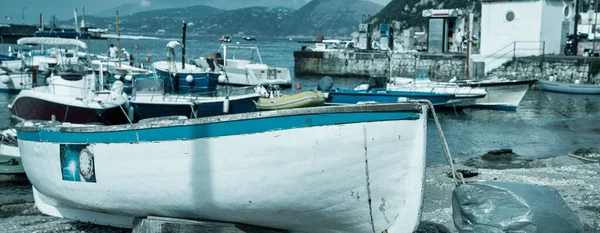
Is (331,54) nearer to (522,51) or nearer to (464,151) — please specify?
(522,51)

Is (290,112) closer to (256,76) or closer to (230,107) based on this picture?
(230,107)

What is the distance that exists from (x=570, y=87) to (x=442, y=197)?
84.1ft

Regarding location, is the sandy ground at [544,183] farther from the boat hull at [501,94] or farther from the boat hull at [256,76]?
the boat hull at [256,76]

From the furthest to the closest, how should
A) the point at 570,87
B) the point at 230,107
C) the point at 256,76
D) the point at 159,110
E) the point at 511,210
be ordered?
the point at 256,76 < the point at 570,87 < the point at 230,107 < the point at 159,110 < the point at 511,210

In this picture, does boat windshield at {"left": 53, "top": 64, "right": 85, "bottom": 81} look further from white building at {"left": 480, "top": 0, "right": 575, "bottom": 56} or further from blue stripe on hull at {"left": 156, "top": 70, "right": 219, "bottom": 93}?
white building at {"left": 480, "top": 0, "right": 575, "bottom": 56}

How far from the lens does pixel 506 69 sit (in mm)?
36781

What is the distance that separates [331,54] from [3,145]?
131ft

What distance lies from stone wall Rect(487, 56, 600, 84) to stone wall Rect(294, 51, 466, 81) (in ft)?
Result: 10.8

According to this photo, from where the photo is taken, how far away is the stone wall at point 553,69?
33.9 m

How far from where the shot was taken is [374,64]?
48.6 m

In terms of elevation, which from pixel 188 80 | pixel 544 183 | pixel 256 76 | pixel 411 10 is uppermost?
pixel 411 10

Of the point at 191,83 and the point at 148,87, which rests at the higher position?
the point at 148,87

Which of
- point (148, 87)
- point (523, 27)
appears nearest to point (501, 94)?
point (523, 27)

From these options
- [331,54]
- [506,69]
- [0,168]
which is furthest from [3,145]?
[331,54]
